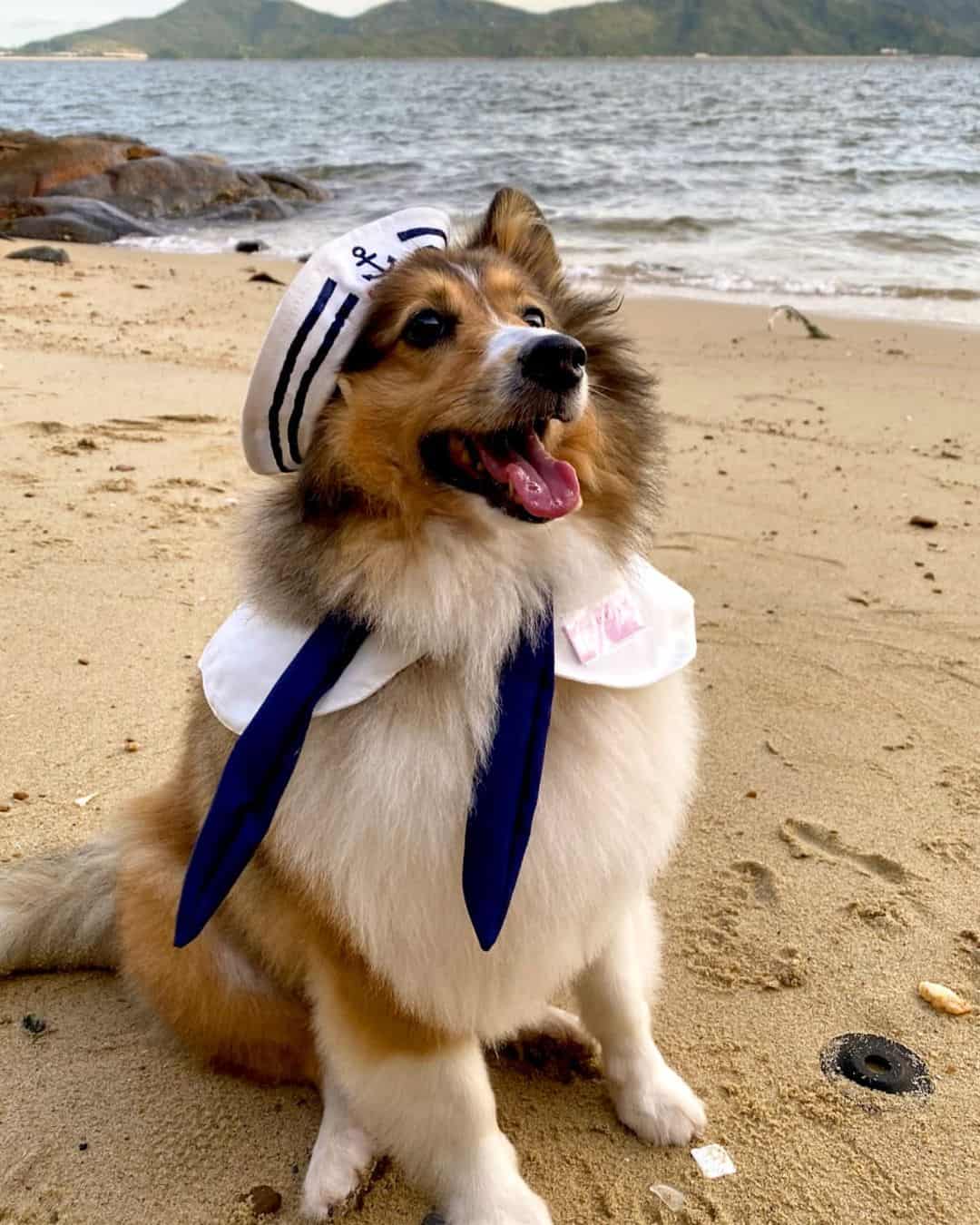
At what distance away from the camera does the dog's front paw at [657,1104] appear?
2.48 m

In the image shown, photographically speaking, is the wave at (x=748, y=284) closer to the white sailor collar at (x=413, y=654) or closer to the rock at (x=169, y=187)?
the rock at (x=169, y=187)

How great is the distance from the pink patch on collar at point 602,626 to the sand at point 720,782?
1155 mm

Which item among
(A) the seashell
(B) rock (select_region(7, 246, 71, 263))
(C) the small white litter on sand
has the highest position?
(A) the seashell

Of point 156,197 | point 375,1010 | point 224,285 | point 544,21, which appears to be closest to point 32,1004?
point 375,1010

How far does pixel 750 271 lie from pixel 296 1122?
1142cm

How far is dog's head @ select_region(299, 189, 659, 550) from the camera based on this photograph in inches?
85.2

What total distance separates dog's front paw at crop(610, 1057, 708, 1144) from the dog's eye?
1699 millimetres

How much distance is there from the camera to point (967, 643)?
173 inches

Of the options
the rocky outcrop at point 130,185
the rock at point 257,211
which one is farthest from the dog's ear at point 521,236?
the rock at point 257,211

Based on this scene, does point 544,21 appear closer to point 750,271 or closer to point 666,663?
point 750,271

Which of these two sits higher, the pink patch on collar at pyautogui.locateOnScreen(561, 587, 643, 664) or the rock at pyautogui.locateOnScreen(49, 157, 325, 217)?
the pink patch on collar at pyautogui.locateOnScreen(561, 587, 643, 664)

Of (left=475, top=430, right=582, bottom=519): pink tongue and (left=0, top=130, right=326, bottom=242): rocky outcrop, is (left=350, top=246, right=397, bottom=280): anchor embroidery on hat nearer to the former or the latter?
(left=475, top=430, right=582, bottom=519): pink tongue

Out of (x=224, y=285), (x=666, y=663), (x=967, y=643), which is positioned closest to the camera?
(x=666, y=663)

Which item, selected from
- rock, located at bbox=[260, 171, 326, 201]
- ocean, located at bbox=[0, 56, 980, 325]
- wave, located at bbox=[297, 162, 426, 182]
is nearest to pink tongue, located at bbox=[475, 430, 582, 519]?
ocean, located at bbox=[0, 56, 980, 325]
